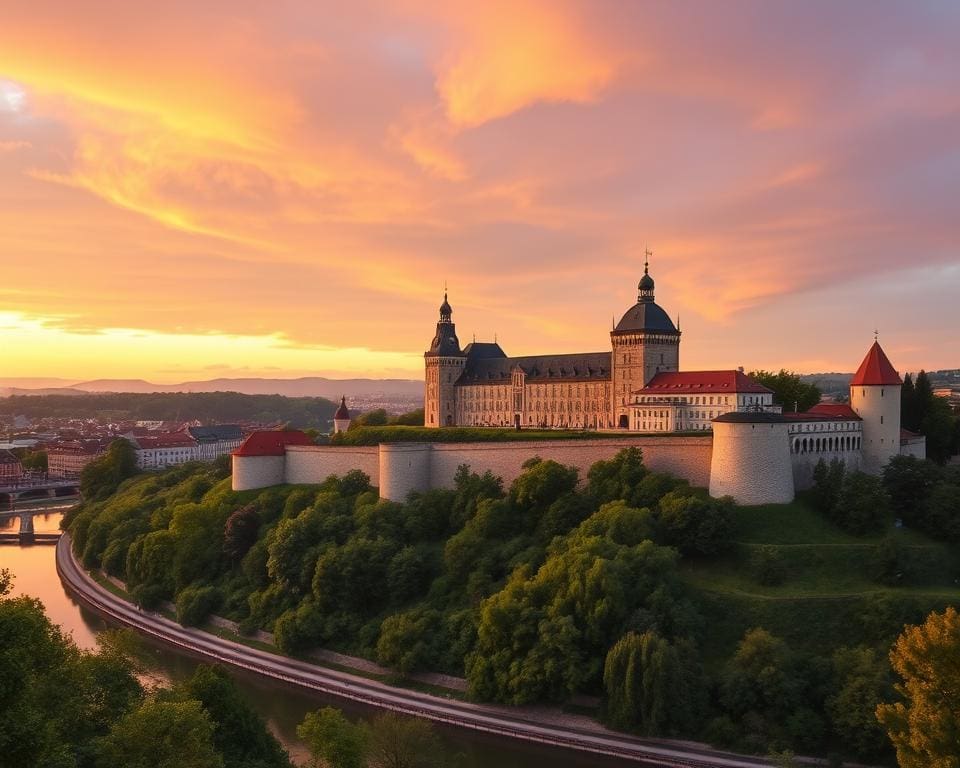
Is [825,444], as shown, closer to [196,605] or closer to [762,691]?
[762,691]

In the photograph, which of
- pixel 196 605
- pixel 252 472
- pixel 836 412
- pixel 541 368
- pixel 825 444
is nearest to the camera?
pixel 825 444

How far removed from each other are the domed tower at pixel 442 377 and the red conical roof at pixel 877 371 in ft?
97.8

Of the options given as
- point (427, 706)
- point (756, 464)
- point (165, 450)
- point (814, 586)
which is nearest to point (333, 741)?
point (427, 706)

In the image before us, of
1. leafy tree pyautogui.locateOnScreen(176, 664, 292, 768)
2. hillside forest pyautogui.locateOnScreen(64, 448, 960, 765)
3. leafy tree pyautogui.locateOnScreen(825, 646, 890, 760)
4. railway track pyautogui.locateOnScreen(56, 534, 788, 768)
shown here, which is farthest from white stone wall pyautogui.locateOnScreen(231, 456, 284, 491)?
leafy tree pyautogui.locateOnScreen(825, 646, 890, 760)

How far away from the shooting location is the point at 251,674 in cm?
3612

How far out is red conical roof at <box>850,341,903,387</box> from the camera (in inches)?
1630

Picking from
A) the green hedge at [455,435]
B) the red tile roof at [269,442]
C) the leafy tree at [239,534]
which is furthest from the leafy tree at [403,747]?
the red tile roof at [269,442]

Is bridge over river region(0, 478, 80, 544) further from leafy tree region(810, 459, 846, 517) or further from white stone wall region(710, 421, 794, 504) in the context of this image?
leafy tree region(810, 459, 846, 517)

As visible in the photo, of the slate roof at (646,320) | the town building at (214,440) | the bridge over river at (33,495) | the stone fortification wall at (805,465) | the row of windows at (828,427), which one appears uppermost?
the slate roof at (646,320)

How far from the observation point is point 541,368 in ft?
197

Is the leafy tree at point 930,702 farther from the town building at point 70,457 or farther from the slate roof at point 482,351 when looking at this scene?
the town building at point 70,457

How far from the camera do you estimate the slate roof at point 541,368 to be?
5675cm

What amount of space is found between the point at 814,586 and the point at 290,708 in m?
19.5

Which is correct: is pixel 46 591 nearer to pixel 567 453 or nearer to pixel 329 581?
pixel 329 581
